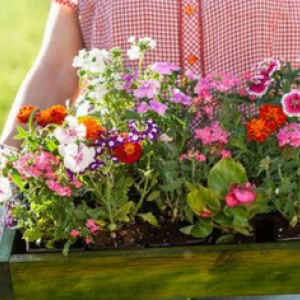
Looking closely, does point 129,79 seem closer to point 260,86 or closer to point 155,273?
point 260,86

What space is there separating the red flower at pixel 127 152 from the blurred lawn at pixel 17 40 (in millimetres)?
2829

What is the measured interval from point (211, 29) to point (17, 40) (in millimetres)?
3391

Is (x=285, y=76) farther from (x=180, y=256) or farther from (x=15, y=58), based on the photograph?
(x=15, y=58)

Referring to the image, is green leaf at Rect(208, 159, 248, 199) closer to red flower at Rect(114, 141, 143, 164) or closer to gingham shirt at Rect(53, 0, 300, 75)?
red flower at Rect(114, 141, 143, 164)

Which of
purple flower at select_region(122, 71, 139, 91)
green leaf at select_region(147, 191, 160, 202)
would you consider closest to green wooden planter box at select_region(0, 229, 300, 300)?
green leaf at select_region(147, 191, 160, 202)

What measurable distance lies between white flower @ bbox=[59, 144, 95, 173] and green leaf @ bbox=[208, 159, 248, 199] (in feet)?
0.69

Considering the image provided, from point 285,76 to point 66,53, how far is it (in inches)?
31.8

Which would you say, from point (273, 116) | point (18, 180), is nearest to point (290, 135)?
point (273, 116)

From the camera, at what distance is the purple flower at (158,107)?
1413 millimetres

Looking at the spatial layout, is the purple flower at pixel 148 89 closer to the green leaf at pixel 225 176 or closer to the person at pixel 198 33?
the green leaf at pixel 225 176

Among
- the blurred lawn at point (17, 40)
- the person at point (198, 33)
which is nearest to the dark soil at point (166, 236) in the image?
the person at point (198, 33)

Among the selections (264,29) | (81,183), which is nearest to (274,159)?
(81,183)

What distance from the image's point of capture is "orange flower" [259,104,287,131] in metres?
1.38

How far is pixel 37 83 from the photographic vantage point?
6.63 ft
